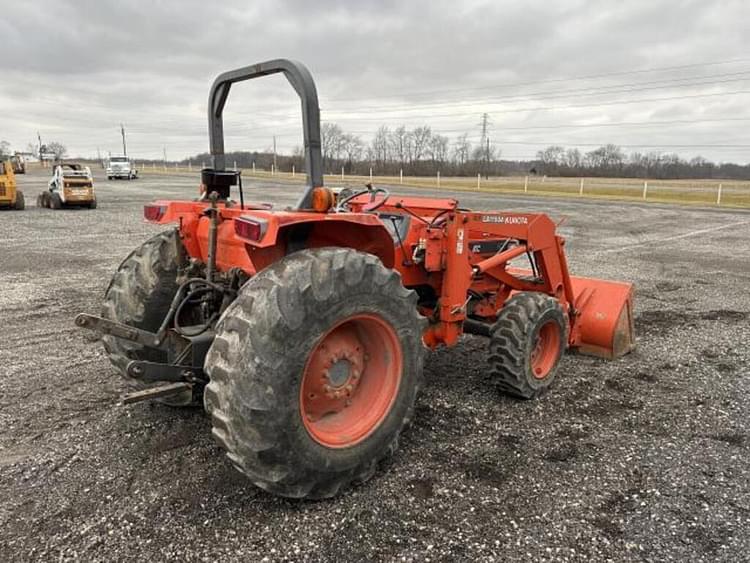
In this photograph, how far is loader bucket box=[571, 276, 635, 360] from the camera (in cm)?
538

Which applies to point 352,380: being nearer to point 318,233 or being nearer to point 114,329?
point 318,233

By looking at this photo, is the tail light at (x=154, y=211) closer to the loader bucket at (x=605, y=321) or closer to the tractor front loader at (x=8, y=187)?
the loader bucket at (x=605, y=321)

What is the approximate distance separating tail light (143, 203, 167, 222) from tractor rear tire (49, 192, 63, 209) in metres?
19.7

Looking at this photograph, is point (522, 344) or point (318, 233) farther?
point (522, 344)

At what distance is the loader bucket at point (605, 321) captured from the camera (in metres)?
5.38

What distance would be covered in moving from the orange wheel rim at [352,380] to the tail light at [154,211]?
1643 mm

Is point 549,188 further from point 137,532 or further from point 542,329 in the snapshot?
point 137,532

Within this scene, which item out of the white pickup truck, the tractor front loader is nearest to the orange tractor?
the tractor front loader

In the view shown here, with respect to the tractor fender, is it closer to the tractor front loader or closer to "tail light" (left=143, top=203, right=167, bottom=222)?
"tail light" (left=143, top=203, right=167, bottom=222)

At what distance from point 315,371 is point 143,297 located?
60.4 inches

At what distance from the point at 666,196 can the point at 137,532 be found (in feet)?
118

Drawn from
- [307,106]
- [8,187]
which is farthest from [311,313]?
[8,187]

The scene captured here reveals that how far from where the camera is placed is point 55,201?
A: 2117 centimetres

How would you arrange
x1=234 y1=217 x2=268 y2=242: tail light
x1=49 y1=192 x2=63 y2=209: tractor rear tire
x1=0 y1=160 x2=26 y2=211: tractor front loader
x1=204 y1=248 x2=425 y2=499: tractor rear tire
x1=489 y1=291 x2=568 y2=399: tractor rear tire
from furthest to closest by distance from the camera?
x1=49 y1=192 x2=63 y2=209: tractor rear tire → x1=0 y1=160 x2=26 y2=211: tractor front loader → x1=489 y1=291 x2=568 y2=399: tractor rear tire → x1=234 y1=217 x2=268 y2=242: tail light → x1=204 y1=248 x2=425 y2=499: tractor rear tire
